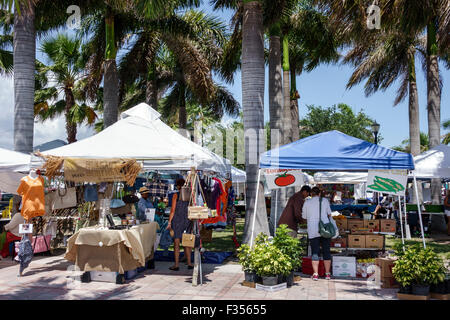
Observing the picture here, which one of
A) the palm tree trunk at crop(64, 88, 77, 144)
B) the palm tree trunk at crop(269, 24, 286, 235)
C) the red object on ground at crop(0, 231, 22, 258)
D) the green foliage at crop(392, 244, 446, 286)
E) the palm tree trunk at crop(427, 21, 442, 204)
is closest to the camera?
the green foliage at crop(392, 244, 446, 286)

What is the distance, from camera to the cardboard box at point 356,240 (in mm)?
8648

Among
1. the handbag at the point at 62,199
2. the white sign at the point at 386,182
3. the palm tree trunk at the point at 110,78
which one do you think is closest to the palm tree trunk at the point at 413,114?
the white sign at the point at 386,182

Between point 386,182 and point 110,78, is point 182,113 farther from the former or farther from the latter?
point 386,182

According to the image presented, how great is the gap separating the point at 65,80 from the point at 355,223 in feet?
64.9

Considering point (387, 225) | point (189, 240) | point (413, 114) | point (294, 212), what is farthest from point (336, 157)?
point (413, 114)

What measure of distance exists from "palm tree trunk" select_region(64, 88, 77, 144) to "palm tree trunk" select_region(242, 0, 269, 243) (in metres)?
16.8

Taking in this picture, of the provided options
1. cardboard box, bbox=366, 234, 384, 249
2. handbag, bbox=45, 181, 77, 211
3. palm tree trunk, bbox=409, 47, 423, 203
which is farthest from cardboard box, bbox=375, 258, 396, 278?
palm tree trunk, bbox=409, 47, 423, 203

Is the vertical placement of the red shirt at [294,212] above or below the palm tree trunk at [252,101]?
below

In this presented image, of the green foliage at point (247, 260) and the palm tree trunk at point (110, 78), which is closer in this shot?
the green foliage at point (247, 260)

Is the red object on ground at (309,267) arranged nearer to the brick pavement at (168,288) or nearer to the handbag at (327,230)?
the brick pavement at (168,288)

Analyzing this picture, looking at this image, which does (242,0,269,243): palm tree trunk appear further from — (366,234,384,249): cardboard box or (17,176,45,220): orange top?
(17,176,45,220): orange top

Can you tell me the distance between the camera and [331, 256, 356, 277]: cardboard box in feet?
26.6

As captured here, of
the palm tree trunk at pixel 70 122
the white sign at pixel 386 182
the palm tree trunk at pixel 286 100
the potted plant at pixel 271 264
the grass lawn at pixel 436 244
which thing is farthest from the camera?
the palm tree trunk at pixel 70 122

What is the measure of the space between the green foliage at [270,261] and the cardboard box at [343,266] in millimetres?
1512
